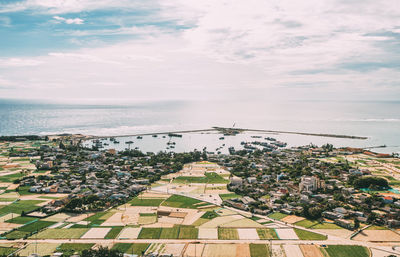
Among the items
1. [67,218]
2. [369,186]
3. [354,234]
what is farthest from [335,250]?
[67,218]

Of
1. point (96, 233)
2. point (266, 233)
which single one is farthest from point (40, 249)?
point (266, 233)

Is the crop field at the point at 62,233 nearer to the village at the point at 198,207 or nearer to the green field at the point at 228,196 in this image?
the village at the point at 198,207

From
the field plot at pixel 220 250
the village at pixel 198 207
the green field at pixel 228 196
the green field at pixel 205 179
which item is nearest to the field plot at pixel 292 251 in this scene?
the village at pixel 198 207

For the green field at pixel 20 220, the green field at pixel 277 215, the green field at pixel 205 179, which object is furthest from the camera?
the green field at pixel 205 179

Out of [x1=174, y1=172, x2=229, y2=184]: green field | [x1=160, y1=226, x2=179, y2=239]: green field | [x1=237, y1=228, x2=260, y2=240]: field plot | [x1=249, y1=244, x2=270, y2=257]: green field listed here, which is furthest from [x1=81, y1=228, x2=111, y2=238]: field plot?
[x1=174, y1=172, x2=229, y2=184]: green field

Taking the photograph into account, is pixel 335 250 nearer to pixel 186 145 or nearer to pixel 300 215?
pixel 300 215

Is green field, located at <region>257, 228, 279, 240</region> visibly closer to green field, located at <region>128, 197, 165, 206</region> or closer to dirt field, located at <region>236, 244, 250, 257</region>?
dirt field, located at <region>236, 244, 250, 257</region>
